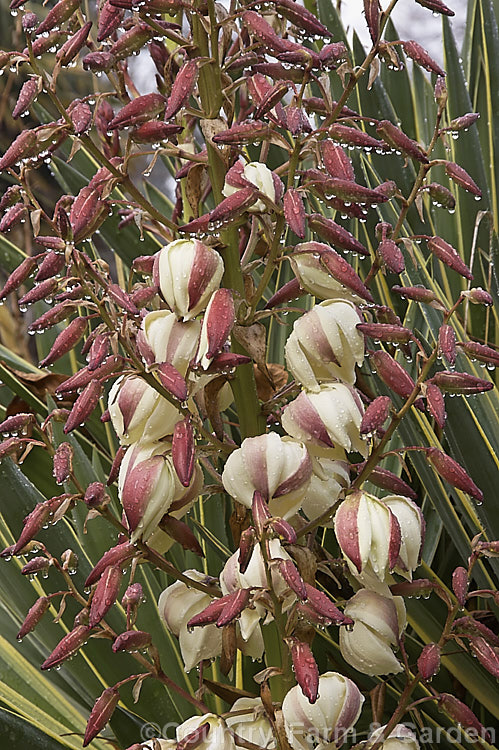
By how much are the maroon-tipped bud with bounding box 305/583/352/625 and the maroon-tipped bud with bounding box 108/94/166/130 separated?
0.92ft

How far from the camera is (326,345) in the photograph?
1.61 feet

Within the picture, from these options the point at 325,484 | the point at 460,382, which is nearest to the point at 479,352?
the point at 460,382

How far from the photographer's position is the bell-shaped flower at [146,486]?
0.47 m

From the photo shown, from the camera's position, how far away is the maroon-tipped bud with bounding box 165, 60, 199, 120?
47cm

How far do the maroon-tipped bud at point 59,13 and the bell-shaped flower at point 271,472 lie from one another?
10.5 inches

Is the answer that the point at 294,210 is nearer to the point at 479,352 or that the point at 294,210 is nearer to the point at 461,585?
the point at 479,352

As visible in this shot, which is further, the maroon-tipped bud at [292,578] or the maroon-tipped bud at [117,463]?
the maroon-tipped bud at [117,463]

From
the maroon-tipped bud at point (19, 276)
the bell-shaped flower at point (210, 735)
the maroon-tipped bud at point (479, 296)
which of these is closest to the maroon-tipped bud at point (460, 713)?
the bell-shaped flower at point (210, 735)

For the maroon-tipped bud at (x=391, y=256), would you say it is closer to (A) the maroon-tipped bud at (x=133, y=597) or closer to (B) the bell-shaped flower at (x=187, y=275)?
(B) the bell-shaped flower at (x=187, y=275)

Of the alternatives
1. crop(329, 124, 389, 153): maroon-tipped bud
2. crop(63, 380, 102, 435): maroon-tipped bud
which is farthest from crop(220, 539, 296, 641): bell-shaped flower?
crop(329, 124, 389, 153): maroon-tipped bud

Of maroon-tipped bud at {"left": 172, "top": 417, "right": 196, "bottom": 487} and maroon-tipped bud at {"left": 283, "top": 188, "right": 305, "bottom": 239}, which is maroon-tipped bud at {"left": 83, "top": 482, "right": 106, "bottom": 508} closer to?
maroon-tipped bud at {"left": 172, "top": 417, "right": 196, "bottom": 487}

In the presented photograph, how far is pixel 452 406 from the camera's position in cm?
70

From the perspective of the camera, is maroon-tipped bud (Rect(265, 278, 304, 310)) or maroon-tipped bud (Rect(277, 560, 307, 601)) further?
maroon-tipped bud (Rect(265, 278, 304, 310))

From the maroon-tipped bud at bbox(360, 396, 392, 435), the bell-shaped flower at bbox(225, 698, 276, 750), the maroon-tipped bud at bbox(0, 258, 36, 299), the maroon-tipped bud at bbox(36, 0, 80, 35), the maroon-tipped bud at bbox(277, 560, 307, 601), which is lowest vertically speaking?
the bell-shaped flower at bbox(225, 698, 276, 750)
